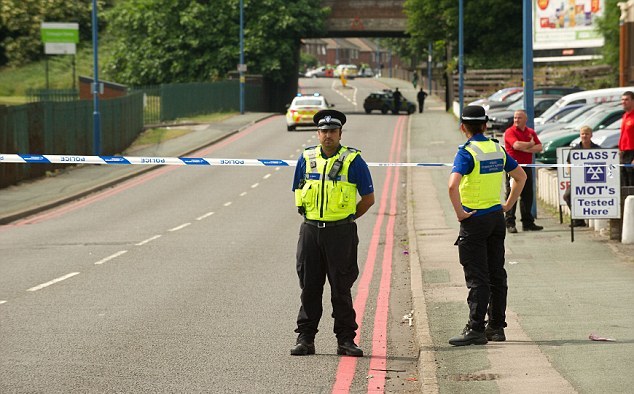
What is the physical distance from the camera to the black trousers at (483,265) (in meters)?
10.2

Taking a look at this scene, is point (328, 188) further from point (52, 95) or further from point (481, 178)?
point (52, 95)

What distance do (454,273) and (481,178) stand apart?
16.4 feet

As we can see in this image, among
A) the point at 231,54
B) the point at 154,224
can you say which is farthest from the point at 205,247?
the point at 231,54

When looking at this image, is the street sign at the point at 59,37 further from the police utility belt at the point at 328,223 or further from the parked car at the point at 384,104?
the police utility belt at the point at 328,223

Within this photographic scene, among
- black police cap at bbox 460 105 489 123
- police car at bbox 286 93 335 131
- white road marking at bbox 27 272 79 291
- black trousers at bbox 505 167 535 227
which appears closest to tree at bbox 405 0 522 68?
police car at bbox 286 93 335 131

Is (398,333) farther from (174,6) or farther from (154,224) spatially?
(174,6)

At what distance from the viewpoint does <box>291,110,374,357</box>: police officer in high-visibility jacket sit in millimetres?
10062

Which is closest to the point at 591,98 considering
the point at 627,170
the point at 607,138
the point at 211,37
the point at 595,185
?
the point at 607,138

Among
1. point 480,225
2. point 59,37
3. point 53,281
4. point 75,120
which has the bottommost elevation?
point 53,281

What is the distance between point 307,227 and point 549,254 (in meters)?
7.08

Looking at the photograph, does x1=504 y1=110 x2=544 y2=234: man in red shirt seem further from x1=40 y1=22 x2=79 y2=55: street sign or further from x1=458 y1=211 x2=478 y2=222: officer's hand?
x1=40 y1=22 x2=79 y2=55: street sign

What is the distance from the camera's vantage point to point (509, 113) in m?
42.3

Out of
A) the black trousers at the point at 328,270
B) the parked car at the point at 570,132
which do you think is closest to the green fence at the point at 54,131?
the parked car at the point at 570,132

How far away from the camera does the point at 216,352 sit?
406 inches
